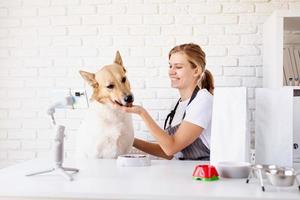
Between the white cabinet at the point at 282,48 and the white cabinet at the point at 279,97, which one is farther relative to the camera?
the white cabinet at the point at 282,48

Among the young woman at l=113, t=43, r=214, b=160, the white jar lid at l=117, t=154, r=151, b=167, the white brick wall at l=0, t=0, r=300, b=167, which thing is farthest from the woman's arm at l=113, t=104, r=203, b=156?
the white brick wall at l=0, t=0, r=300, b=167

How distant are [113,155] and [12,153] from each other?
119cm

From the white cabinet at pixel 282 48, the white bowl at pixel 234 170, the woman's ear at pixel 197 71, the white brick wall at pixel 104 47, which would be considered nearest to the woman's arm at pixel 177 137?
the woman's ear at pixel 197 71

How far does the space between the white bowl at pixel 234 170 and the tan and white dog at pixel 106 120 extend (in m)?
0.65

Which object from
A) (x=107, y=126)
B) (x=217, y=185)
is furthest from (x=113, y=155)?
(x=217, y=185)

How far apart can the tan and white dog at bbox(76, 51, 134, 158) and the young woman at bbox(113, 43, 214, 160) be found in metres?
0.11

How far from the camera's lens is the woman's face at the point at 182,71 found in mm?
2098

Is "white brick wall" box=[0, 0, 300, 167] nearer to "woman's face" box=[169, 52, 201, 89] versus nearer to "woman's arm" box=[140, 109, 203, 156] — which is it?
"woman's face" box=[169, 52, 201, 89]

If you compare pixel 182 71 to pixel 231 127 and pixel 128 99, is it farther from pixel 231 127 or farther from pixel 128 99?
pixel 231 127

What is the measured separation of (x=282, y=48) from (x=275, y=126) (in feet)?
2.99

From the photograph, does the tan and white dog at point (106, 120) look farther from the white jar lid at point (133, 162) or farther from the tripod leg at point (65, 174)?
the tripod leg at point (65, 174)

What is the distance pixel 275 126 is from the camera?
1.36 meters

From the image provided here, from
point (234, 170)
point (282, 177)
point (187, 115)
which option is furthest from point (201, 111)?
point (282, 177)

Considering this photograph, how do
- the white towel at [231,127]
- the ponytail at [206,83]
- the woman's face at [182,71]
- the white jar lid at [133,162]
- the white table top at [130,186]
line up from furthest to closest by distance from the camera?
the ponytail at [206,83] → the woman's face at [182,71] → the white jar lid at [133,162] → the white towel at [231,127] → the white table top at [130,186]
